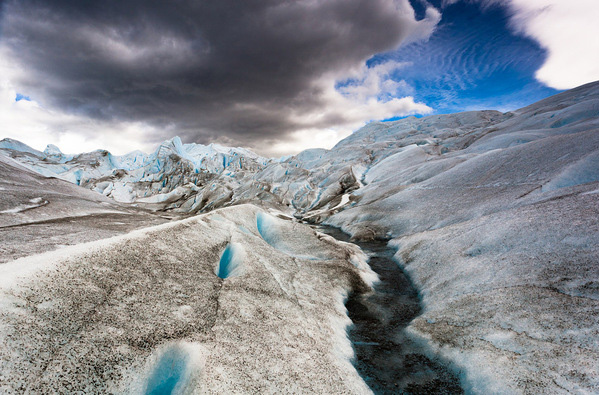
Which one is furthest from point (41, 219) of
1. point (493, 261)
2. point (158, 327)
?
point (493, 261)

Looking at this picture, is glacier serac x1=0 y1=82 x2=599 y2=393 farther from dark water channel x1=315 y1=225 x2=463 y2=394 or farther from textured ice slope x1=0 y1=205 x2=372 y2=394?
dark water channel x1=315 y1=225 x2=463 y2=394

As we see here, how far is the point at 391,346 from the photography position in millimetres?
15773

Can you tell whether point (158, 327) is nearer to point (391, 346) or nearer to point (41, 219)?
point (391, 346)

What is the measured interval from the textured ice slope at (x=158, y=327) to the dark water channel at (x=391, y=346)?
1467mm

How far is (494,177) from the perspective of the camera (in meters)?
40.3

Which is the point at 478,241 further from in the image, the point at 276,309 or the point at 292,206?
the point at 292,206

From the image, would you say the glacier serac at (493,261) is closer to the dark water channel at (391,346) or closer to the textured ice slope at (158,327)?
the textured ice slope at (158,327)

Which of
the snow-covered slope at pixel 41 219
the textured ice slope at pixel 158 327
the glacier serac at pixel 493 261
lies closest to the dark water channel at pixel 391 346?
the glacier serac at pixel 493 261

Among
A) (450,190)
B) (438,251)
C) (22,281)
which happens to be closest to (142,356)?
(22,281)

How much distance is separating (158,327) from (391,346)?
14.0m

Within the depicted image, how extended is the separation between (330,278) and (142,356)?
16895 mm

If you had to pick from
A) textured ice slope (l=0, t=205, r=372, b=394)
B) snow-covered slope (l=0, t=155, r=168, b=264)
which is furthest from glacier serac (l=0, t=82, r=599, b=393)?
snow-covered slope (l=0, t=155, r=168, b=264)

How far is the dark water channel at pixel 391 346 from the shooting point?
41.5 ft

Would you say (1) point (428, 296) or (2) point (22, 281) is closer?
(2) point (22, 281)
